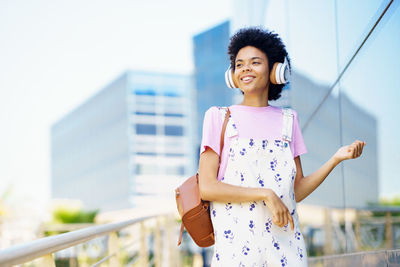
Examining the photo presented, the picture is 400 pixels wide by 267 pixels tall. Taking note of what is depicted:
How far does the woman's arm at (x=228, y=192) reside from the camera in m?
1.58

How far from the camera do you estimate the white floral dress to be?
5.27 feet

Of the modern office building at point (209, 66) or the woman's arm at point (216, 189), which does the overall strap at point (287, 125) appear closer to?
the woman's arm at point (216, 189)

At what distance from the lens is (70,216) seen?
12109 mm

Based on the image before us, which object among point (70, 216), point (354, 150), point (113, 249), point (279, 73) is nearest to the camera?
point (354, 150)

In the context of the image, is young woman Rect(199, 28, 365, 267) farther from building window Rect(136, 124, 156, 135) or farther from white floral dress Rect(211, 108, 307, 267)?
building window Rect(136, 124, 156, 135)

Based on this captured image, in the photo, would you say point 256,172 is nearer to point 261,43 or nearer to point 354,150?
point 354,150

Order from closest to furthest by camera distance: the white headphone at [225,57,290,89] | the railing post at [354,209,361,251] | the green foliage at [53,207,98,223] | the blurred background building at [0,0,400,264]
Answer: the white headphone at [225,57,290,89] < the blurred background building at [0,0,400,264] < the railing post at [354,209,361,251] < the green foliage at [53,207,98,223]

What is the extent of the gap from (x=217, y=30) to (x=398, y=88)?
33290 millimetres

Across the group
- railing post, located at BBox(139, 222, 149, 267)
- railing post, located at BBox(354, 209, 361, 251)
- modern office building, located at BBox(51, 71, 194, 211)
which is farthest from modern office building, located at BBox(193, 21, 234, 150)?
railing post, located at BBox(354, 209, 361, 251)

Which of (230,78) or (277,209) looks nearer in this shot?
(277,209)

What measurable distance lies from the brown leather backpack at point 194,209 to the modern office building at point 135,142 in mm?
46483

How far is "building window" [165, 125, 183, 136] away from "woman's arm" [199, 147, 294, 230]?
52066 millimetres

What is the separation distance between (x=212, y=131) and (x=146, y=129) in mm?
50614

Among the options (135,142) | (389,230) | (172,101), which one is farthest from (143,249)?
(172,101)
